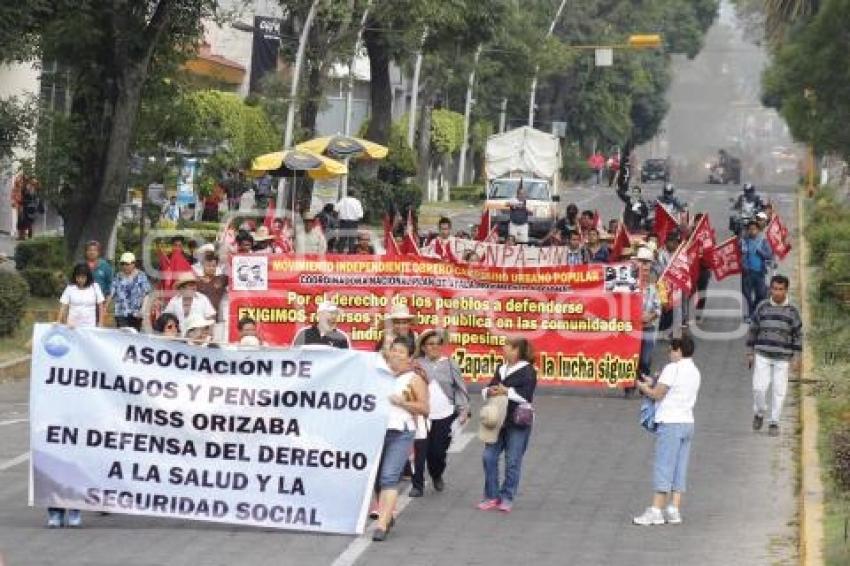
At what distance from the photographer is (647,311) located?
80.9 ft

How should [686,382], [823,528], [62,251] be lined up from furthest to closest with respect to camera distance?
[62,251] < [686,382] < [823,528]

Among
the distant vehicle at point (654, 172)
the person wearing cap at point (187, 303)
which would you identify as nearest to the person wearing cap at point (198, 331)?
the person wearing cap at point (187, 303)

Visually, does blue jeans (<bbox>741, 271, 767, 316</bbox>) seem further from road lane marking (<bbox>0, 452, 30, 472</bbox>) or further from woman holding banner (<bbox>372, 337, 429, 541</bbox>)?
woman holding banner (<bbox>372, 337, 429, 541</bbox>)

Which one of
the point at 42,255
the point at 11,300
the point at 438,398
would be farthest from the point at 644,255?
the point at 42,255

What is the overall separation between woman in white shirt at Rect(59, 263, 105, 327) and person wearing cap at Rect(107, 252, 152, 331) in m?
1.04

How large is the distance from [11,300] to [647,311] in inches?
321

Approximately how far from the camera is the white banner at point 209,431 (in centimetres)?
1541

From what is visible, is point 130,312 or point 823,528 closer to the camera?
point 823,528

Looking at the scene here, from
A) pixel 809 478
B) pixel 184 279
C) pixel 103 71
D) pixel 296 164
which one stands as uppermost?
pixel 103 71

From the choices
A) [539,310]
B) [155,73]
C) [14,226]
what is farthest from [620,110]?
[539,310]

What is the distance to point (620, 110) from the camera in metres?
101

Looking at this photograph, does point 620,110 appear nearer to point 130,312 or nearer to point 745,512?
point 130,312

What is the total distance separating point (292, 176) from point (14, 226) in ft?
31.7

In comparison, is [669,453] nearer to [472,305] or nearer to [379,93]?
[472,305]
